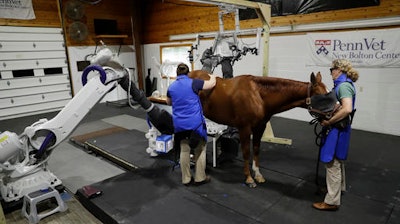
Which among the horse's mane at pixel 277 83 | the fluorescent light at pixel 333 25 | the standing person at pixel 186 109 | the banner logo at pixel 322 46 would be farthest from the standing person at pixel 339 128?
the banner logo at pixel 322 46

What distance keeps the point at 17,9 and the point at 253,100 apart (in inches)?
313

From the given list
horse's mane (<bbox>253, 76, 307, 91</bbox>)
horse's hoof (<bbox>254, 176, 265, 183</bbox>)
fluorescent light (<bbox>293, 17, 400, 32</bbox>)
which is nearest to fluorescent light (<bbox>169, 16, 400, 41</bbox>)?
fluorescent light (<bbox>293, 17, 400, 32</bbox>)

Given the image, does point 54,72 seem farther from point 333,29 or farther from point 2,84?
point 333,29

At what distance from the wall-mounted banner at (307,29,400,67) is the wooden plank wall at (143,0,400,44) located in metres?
0.35

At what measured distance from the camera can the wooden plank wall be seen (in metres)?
5.20

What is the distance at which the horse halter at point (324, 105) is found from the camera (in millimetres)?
2539

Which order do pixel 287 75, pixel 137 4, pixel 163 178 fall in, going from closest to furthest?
pixel 163 178
pixel 287 75
pixel 137 4

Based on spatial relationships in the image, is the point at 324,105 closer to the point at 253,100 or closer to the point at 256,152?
the point at 253,100

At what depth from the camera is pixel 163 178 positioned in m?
3.56

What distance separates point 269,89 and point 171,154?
6.60 ft

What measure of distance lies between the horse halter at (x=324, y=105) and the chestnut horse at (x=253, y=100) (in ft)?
0.53

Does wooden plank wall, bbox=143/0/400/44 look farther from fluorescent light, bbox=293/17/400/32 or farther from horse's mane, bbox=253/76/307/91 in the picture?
horse's mane, bbox=253/76/307/91

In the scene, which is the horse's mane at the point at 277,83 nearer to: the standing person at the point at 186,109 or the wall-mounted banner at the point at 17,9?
the standing person at the point at 186,109

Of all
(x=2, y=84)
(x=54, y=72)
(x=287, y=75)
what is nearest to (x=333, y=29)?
(x=287, y=75)
